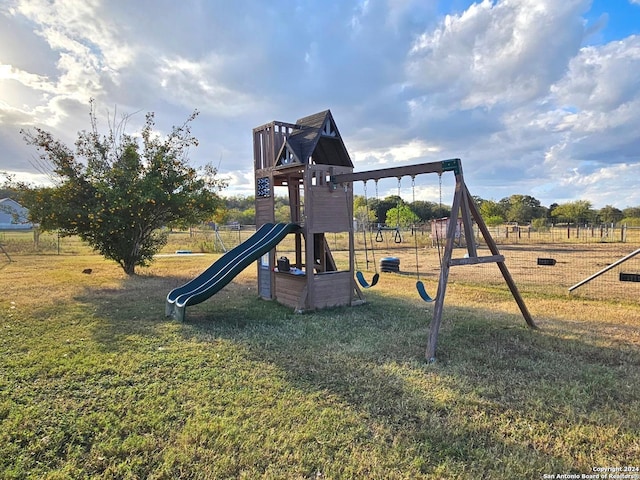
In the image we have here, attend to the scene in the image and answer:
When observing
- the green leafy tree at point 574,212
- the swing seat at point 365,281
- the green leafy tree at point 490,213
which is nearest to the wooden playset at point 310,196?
the swing seat at point 365,281

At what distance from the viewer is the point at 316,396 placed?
11.1 feet

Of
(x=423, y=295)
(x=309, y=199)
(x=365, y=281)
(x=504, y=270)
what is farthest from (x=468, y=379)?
(x=309, y=199)

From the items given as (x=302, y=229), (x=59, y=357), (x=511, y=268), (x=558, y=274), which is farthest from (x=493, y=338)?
(x=511, y=268)

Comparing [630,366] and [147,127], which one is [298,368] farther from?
Result: [147,127]

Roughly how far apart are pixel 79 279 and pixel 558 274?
12.7 metres

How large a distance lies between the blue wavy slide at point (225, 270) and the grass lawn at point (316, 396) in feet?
1.04

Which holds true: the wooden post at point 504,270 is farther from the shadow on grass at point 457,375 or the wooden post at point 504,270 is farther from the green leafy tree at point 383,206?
the green leafy tree at point 383,206

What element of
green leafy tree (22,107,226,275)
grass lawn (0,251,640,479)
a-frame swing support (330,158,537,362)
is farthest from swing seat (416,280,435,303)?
green leafy tree (22,107,226,275)

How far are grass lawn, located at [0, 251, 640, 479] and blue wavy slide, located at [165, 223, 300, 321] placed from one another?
1.04 ft

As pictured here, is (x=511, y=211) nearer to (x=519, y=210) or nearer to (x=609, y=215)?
(x=519, y=210)

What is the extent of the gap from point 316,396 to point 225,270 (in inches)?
150

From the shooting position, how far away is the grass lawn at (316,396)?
2527mm

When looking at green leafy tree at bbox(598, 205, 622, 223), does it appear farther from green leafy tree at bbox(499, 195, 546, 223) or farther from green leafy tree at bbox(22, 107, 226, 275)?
green leafy tree at bbox(22, 107, 226, 275)

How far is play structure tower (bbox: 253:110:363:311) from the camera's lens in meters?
6.88
